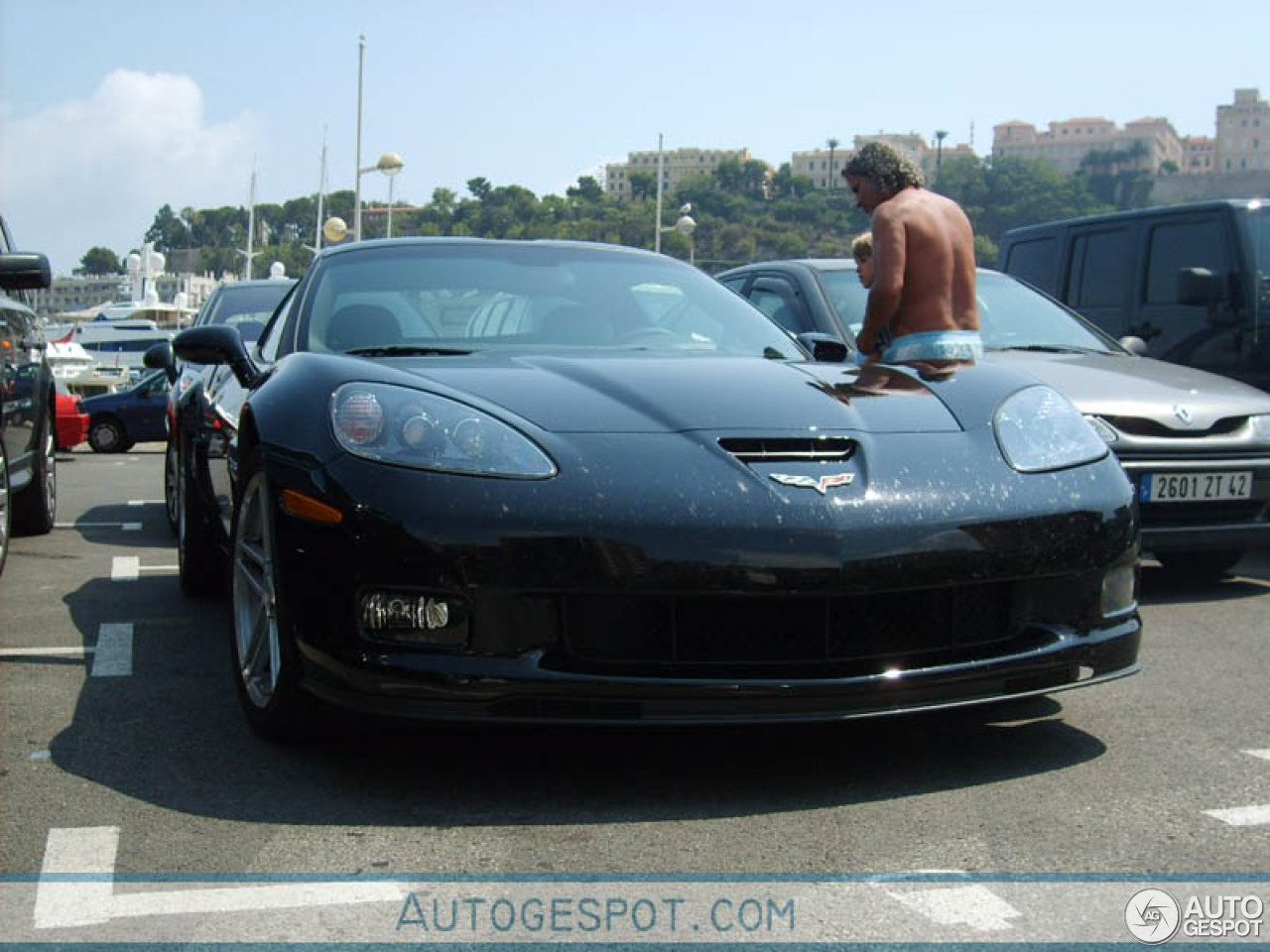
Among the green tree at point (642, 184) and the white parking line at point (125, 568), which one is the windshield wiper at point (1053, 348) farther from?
the green tree at point (642, 184)

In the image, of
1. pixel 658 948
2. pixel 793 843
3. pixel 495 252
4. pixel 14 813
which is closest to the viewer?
pixel 658 948

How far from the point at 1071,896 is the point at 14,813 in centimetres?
194

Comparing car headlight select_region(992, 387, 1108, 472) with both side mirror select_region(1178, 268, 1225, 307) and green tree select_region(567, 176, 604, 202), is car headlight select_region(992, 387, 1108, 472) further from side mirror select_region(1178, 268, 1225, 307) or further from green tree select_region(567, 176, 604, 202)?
green tree select_region(567, 176, 604, 202)

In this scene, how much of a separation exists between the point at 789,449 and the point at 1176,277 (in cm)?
600

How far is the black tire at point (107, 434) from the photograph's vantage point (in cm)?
2433

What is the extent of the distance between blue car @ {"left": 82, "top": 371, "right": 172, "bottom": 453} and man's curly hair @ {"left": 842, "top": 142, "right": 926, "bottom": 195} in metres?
19.9

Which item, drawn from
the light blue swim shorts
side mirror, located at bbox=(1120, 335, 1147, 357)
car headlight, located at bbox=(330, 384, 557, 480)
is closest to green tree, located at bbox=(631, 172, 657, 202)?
side mirror, located at bbox=(1120, 335, 1147, 357)

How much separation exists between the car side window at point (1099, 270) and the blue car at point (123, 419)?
1766 centimetres

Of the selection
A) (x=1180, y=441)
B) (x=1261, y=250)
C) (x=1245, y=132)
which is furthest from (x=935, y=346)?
(x=1245, y=132)

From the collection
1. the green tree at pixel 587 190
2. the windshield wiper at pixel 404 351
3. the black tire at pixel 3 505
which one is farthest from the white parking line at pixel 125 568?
the green tree at pixel 587 190

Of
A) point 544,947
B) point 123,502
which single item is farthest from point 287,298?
point 123,502

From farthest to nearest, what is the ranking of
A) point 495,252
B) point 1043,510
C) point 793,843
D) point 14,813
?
point 495,252 < point 1043,510 < point 14,813 < point 793,843

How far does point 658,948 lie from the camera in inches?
93.7

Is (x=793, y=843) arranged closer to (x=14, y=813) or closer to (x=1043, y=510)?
(x=1043, y=510)
